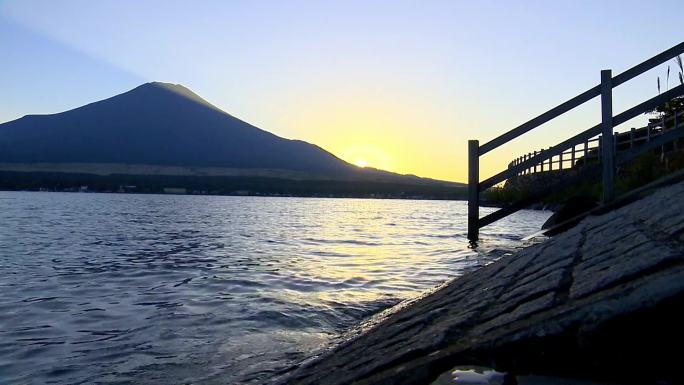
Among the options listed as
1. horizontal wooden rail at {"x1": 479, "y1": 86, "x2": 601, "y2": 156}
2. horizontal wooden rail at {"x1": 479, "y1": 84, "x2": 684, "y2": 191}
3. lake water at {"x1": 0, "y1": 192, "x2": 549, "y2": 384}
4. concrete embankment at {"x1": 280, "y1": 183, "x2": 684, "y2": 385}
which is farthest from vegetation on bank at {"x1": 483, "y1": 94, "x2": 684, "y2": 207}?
concrete embankment at {"x1": 280, "y1": 183, "x2": 684, "y2": 385}

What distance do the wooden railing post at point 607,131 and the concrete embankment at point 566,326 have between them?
4.03 meters

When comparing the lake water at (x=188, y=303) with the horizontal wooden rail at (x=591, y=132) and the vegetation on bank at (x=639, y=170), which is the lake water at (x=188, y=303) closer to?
the horizontal wooden rail at (x=591, y=132)

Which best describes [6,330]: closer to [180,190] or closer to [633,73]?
[633,73]

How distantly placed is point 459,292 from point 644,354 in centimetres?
288

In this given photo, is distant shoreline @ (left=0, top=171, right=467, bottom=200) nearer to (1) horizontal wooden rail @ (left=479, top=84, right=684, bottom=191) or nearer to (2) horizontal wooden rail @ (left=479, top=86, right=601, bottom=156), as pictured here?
(1) horizontal wooden rail @ (left=479, top=84, right=684, bottom=191)

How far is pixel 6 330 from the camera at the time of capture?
5738 mm

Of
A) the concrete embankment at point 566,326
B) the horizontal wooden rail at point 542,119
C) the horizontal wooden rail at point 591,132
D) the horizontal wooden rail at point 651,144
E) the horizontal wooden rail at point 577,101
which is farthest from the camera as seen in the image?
the horizontal wooden rail at point 542,119

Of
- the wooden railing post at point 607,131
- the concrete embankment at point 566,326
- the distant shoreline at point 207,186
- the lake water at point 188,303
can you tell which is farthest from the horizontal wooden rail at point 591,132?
the distant shoreline at point 207,186

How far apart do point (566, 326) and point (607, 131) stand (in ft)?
22.3

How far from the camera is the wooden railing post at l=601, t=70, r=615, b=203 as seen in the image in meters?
7.93

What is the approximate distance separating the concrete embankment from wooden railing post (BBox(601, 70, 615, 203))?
4.03 metres

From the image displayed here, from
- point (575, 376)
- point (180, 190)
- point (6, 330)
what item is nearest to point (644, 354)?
point (575, 376)

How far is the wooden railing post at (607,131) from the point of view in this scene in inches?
312

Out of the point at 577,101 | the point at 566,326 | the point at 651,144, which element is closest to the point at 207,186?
the point at 577,101
